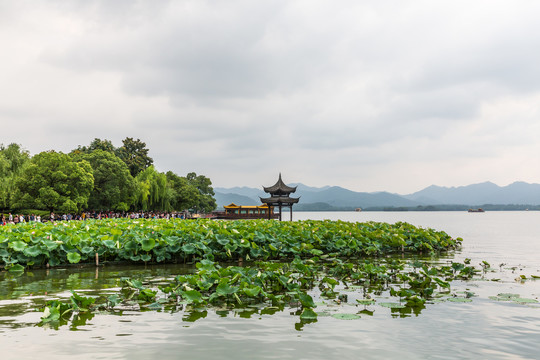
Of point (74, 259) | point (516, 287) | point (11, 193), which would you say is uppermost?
point (11, 193)

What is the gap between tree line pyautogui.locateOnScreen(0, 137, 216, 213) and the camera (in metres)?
33.3

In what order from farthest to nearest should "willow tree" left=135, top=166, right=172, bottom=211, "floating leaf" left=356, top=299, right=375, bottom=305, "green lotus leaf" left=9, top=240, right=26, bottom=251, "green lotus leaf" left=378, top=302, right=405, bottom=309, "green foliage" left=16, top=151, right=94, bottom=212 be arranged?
"willow tree" left=135, top=166, right=172, bottom=211, "green foliage" left=16, top=151, right=94, bottom=212, "green lotus leaf" left=9, top=240, right=26, bottom=251, "floating leaf" left=356, top=299, right=375, bottom=305, "green lotus leaf" left=378, top=302, right=405, bottom=309

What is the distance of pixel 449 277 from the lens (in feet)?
32.5

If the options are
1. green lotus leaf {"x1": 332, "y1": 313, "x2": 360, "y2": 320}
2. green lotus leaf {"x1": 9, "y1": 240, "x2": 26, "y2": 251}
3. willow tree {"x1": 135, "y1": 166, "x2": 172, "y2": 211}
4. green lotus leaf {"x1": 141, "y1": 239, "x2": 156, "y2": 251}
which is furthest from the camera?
willow tree {"x1": 135, "y1": 166, "x2": 172, "y2": 211}

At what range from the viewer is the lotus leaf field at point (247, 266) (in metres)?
6.73

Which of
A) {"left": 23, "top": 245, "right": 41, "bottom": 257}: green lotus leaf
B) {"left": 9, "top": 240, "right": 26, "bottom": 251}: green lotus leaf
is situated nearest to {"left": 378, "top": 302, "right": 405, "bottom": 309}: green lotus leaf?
{"left": 23, "top": 245, "right": 41, "bottom": 257}: green lotus leaf

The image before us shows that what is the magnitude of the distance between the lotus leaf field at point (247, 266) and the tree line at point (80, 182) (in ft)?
76.0

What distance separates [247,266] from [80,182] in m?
27.4

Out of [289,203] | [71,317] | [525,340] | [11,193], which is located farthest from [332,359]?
[289,203]

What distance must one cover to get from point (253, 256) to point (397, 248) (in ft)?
21.7

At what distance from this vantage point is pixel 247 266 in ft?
39.5

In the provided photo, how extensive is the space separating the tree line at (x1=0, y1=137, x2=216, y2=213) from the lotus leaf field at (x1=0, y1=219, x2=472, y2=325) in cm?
2316

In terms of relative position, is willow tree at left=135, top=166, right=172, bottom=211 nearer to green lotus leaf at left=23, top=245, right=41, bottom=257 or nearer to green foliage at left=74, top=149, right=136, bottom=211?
Answer: green foliage at left=74, top=149, right=136, bottom=211

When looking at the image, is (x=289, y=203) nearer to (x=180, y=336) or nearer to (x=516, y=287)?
(x=516, y=287)
